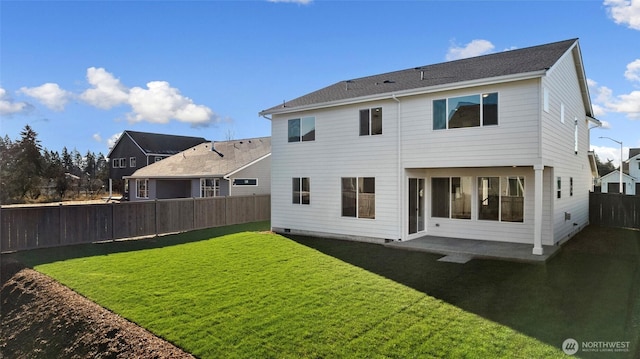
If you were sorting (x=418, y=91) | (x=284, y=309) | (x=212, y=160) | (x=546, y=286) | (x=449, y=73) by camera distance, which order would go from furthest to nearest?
1. (x=212, y=160)
2. (x=449, y=73)
3. (x=418, y=91)
4. (x=546, y=286)
5. (x=284, y=309)

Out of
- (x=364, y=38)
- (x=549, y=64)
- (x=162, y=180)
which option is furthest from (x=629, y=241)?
(x=162, y=180)

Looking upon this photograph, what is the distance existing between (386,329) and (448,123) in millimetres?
7421

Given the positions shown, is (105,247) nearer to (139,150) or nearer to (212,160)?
(212,160)

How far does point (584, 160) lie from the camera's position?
51.5ft

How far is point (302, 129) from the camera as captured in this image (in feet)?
45.8

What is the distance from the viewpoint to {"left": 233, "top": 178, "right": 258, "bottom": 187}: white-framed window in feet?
75.1

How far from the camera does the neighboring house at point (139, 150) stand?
3656cm

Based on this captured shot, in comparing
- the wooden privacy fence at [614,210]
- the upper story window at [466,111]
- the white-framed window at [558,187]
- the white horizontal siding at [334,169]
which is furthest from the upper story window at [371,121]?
the wooden privacy fence at [614,210]

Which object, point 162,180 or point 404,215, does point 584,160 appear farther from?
point 162,180

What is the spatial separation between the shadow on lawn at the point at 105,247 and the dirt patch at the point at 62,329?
1934 millimetres

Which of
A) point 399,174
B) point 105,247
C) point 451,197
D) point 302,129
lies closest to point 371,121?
point 399,174

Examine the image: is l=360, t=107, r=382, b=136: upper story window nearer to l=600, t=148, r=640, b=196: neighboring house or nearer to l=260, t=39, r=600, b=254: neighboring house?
l=260, t=39, r=600, b=254: neighboring house

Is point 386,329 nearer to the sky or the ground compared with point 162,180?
nearer to the ground

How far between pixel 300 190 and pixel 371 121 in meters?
3.92
